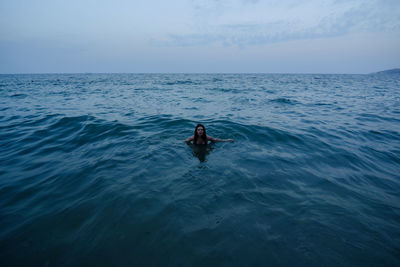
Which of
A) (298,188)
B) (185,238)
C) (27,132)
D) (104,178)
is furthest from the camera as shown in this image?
(27,132)

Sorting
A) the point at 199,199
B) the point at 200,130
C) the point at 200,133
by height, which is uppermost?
the point at 200,130

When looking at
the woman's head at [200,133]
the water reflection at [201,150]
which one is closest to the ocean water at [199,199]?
the water reflection at [201,150]

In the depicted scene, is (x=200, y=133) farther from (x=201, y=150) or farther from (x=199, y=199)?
(x=199, y=199)

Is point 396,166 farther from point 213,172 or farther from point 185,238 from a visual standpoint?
point 185,238

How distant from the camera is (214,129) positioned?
31.8 feet

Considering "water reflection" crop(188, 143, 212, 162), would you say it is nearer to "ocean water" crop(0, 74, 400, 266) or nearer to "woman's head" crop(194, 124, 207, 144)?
"ocean water" crop(0, 74, 400, 266)

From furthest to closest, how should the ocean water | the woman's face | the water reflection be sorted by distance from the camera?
the woman's face → the water reflection → the ocean water

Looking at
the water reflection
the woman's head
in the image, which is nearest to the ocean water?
the water reflection

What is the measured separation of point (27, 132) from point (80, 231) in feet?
26.7

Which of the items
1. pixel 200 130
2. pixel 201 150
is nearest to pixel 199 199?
pixel 201 150

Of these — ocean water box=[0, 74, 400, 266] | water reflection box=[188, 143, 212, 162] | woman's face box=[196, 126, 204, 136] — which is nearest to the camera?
ocean water box=[0, 74, 400, 266]

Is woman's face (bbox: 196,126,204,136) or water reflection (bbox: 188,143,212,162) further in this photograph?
woman's face (bbox: 196,126,204,136)

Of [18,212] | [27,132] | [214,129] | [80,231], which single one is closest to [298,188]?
[80,231]

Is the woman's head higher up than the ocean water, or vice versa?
the woman's head
